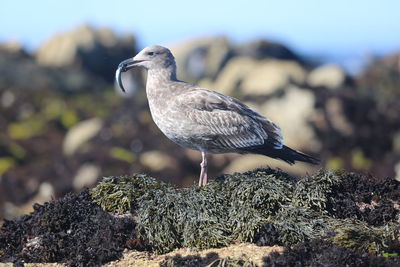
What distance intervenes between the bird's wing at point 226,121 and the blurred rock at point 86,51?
41086mm

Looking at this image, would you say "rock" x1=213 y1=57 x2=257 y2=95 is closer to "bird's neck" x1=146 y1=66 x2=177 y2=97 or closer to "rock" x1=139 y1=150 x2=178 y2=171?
"rock" x1=139 y1=150 x2=178 y2=171

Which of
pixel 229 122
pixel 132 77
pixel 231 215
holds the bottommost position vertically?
pixel 132 77

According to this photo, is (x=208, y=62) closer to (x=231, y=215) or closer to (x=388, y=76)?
(x=388, y=76)

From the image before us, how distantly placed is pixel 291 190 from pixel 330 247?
5.18 ft

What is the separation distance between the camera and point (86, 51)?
52312 mm

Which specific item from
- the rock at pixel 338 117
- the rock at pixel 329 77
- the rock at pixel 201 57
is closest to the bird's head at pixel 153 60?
Answer: the rock at pixel 338 117

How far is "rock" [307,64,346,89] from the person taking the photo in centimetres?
3741

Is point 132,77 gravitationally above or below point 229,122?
below

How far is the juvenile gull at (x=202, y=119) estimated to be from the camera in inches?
444

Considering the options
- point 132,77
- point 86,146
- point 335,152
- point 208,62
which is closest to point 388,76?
point 208,62

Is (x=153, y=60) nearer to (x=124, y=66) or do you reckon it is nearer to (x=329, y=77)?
(x=124, y=66)

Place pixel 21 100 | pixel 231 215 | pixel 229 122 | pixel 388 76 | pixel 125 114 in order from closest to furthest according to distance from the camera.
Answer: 1. pixel 231 215
2. pixel 229 122
3. pixel 125 114
4. pixel 21 100
5. pixel 388 76

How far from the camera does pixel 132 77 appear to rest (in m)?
48.2

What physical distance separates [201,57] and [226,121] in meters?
36.6
